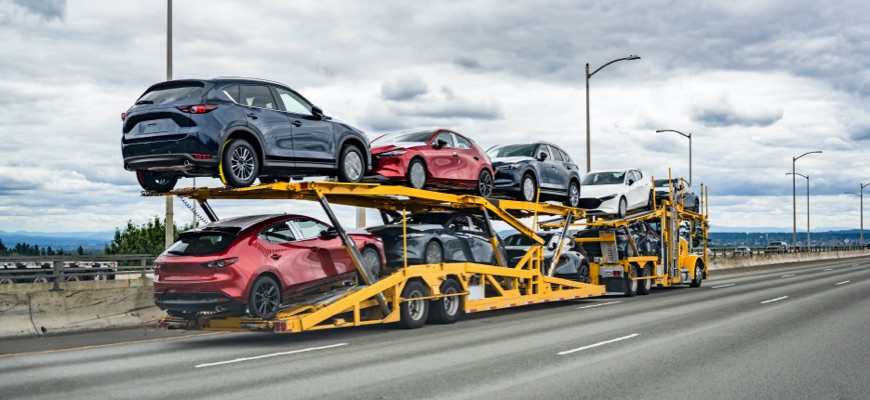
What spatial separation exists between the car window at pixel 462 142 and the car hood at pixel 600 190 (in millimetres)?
7292

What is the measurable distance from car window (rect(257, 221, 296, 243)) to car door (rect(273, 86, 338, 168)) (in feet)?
3.13

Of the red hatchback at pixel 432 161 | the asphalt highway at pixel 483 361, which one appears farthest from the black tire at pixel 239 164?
the red hatchback at pixel 432 161

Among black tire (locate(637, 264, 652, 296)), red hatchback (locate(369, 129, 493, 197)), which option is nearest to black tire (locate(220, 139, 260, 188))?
red hatchback (locate(369, 129, 493, 197))

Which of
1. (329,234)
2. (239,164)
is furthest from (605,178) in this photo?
(239,164)

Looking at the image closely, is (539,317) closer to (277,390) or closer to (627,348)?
(627,348)

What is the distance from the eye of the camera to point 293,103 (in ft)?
43.0

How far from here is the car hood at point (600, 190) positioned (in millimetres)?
23406

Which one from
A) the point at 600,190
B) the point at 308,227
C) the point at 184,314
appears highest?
the point at 600,190

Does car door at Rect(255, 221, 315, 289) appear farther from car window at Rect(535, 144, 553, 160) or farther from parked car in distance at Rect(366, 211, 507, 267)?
car window at Rect(535, 144, 553, 160)

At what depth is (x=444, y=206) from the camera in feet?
55.6

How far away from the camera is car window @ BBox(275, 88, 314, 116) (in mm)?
12984

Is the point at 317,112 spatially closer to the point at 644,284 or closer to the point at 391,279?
the point at 391,279

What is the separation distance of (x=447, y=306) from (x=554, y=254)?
506 centimetres

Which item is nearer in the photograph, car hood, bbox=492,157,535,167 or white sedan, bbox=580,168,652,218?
car hood, bbox=492,157,535,167
